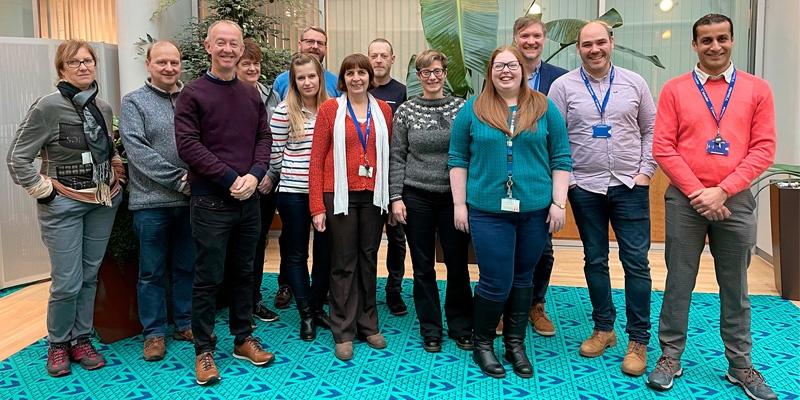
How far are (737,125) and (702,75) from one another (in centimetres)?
26

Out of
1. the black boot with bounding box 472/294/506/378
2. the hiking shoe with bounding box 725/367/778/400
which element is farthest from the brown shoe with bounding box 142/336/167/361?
the hiking shoe with bounding box 725/367/778/400

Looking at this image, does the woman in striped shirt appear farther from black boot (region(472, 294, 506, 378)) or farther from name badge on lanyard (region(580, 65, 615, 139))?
name badge on lanyard (region(580, 65, 615, 139))

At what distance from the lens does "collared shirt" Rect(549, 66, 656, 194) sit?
2.96 meters

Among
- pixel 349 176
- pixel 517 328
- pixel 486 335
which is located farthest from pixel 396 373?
pixel 349 176

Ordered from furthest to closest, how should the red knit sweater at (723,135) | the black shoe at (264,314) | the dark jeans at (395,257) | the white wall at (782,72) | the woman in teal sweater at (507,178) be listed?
the white wall at (782,72) < the dark jeans at (395,257) < the black shoe at (264,314) < the woman in teal sweater at (507,178) < the red knit sweater at (723,135)

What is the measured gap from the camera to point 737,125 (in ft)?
8.53

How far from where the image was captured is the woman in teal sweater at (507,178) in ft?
9.20

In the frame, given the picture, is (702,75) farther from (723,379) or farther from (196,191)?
(196,191)

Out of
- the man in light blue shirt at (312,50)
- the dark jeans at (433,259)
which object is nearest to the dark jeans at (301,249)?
the dark jeans at (433,259)

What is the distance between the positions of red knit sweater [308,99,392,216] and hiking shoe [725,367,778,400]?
1.88 meters

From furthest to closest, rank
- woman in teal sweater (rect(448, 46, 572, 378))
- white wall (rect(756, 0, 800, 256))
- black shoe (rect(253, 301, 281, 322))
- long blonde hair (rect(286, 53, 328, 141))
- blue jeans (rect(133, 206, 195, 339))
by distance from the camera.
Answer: white wall (rect(756, 0, 800, 256)), black shoe (rect(253, 301, 281, 322)), long blonde hair (rect(286, 53, 328, 141)), blue jeans (rect(133, 206, 195, 339)), woman in teal sweater (rect(448, 46, 572, 378))

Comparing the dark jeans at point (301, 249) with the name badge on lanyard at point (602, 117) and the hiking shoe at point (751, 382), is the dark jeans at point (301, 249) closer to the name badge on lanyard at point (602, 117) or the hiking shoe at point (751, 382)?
the name badge on lanyard at point (602, 117)

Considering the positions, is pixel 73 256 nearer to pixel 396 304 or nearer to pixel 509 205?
pixel 396 304

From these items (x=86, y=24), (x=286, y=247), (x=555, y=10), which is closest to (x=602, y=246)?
(x=286, y=247)
